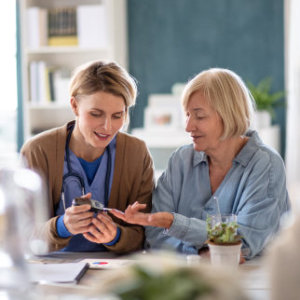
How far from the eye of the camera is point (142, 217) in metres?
1.65

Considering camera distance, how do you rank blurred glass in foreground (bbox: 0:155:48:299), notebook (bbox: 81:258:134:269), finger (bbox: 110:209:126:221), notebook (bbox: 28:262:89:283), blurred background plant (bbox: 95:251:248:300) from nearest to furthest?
blurred background plant (bbox: 95:251:248:300)
blurred glass in foreground (bbox: 0:155:48:299)
notebook (bbox: 28:262:89:283)
notebook (bbox: 81:258:134:269)
finger (bbox: 110:209:126:221)

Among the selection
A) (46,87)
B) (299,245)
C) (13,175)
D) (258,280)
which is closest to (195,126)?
(258,280)

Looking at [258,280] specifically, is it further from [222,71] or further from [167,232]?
[222,71]

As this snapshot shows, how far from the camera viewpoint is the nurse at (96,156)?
192 centimetres

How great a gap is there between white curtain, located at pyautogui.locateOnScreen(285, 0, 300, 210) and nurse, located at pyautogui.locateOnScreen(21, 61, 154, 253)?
2.33 m

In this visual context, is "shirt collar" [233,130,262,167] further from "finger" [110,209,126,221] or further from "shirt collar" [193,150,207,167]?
"finger" [110,209,126,221]

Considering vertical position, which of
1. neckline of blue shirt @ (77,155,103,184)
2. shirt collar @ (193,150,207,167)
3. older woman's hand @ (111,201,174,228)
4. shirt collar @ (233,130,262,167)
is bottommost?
older woman's hand @ (111,201,174,228)

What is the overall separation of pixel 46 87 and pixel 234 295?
3901 millimetres

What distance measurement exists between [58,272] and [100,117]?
674 mm

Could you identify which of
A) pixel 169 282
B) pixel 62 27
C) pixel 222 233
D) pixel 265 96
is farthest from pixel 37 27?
pixel 169 282

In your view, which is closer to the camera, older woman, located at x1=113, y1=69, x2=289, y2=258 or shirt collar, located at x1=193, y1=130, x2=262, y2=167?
older woman, located at x1=113, y1=69, x2=289, y2=258

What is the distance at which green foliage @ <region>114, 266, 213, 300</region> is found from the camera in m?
0.66

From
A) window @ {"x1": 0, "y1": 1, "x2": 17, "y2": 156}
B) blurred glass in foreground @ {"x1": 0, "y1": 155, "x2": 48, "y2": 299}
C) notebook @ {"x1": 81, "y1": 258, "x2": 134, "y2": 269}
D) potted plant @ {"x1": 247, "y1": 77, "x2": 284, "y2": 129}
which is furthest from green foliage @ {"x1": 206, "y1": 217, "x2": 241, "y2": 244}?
window @ {"x1": 0, "y1": 1, "x2": 17, "y2": 156}

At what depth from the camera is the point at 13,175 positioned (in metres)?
0.98
